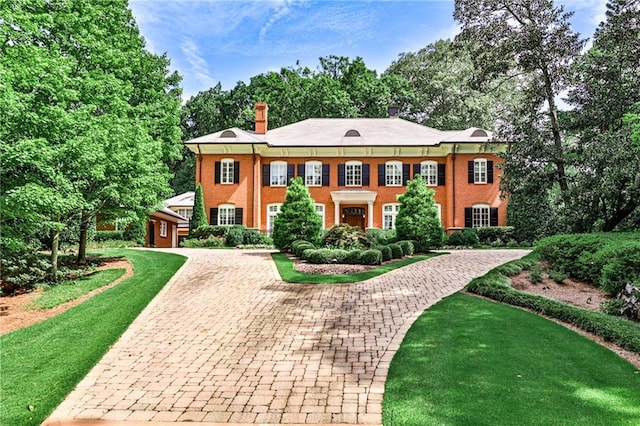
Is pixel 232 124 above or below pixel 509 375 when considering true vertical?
above

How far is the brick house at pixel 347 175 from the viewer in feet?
87.2

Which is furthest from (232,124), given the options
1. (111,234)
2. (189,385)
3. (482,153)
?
(189,385)

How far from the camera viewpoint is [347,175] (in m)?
27.6

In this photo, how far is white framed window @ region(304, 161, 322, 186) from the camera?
2758cm

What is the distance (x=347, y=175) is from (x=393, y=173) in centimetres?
285

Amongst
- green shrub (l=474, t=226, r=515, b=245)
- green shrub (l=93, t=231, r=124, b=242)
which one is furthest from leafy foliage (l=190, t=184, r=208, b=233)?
green shrub (l=474, t=226, r=515, b=245)

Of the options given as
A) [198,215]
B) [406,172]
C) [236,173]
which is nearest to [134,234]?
[198,215]

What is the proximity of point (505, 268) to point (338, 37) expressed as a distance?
785 centimetres

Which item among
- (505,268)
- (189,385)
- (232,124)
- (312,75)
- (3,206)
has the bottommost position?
(189,385)

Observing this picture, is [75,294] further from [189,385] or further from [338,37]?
[338,37]

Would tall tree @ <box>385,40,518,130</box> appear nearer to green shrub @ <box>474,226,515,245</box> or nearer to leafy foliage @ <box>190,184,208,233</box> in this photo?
green shrub @ <box>474,226,515,245</box>

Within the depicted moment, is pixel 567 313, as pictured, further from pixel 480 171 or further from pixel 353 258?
pixel 480 171

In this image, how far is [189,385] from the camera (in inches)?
217

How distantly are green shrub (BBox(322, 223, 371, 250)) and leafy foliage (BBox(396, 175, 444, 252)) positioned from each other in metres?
2.70
